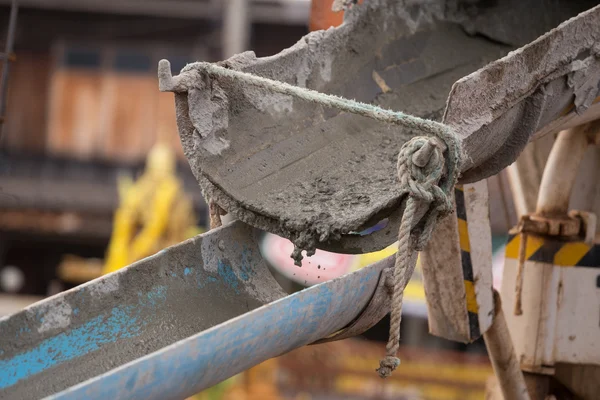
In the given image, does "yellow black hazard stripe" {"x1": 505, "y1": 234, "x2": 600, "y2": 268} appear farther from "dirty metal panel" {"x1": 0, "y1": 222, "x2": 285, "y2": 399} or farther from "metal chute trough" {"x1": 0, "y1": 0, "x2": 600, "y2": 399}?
"dirty metal panel" {"x1": 0, "y1": 222, "x2": 285, "y2": 399}

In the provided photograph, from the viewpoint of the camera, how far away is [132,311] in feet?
8.58

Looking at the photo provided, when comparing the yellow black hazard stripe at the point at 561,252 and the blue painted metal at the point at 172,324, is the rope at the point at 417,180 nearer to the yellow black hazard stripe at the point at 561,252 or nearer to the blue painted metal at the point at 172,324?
the blue painted metal at the point at 172,324

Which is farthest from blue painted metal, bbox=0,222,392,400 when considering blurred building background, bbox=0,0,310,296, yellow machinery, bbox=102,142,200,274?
blurred building background, bbox=0,0,310,296

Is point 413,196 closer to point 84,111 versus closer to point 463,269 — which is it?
point 463,269

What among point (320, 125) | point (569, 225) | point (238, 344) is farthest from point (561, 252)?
point (238, 344)

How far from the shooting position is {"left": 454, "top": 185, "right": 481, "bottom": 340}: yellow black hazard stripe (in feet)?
10.8

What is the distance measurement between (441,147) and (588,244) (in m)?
1.42

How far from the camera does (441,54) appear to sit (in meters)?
3.66

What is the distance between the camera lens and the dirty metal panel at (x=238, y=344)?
191 centimetres

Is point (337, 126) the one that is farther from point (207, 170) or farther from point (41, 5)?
point (41, 5)

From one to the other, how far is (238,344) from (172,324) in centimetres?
56

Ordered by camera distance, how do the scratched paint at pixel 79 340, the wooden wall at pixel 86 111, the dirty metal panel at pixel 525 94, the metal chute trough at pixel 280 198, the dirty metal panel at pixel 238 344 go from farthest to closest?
the wooden wall at pixel 86 111 < the dirty metal panel at pixel 525 94 < the scratched paint at pixel 79 340 < the metal chute trough at pixel 280 198 < the dirty metal panel at pixel 238 344

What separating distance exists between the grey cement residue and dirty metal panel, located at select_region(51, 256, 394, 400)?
0.27 meters

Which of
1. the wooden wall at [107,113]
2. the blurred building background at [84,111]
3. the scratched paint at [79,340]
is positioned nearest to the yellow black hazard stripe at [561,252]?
the scratched paint at [79,340]
